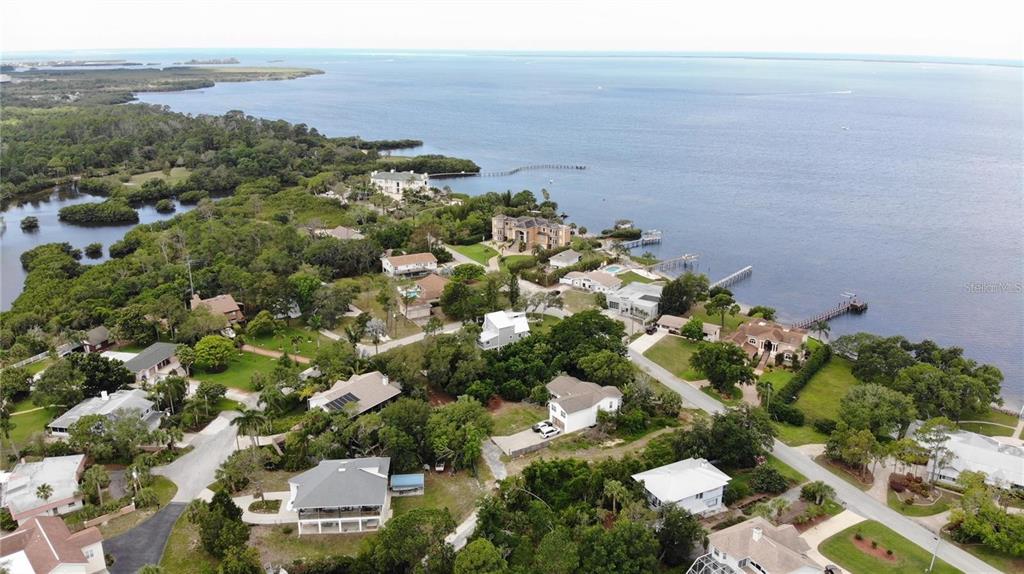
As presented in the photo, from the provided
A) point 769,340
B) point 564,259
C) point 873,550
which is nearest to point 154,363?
point 564,259

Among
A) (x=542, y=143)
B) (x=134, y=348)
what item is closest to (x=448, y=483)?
(x=134, y=348)

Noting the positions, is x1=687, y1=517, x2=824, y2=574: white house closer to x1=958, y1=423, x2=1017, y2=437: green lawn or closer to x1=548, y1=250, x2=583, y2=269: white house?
x1=958, y1=423, x2=1017, y2=437: green lawn

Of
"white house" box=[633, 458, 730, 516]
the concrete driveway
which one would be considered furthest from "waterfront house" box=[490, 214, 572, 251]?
the concrete driveway

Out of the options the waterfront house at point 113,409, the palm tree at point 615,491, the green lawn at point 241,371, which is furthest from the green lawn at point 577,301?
the waterfront house at point 113,409

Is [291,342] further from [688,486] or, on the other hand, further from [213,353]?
[688,486]

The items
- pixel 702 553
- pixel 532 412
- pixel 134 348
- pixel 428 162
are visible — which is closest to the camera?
pixel 702 553

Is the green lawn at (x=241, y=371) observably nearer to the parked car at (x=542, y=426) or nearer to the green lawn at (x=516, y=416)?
the green lawn at (x=516, y=416)

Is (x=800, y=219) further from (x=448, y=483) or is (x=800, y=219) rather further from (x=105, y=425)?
(x=105, y=425)
